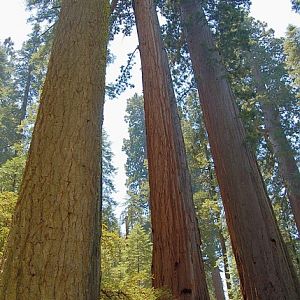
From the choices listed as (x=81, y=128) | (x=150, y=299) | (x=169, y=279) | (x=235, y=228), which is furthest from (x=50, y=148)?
(x=235, y=228)

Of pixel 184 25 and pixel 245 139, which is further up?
pixel 184 25

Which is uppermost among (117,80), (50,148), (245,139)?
(117,80)

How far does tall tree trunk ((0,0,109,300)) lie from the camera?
1.87 meters

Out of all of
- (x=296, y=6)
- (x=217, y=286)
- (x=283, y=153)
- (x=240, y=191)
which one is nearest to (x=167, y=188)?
(x=240, y=191)

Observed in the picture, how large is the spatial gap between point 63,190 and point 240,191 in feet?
16.0

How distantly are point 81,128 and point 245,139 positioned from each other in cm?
524

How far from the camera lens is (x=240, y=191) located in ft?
21.5

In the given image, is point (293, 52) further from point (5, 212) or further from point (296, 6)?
point (5, 212)

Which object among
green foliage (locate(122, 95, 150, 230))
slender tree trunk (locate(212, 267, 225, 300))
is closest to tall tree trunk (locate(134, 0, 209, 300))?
slender tree trunk (locate(212, 267, 225, 300))

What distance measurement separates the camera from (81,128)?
2.57m

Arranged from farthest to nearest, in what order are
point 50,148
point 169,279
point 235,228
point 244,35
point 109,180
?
point 109,180, point 244,35, point 235,228, point 169,279, point 50,148

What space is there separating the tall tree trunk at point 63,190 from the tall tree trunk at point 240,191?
164 inches

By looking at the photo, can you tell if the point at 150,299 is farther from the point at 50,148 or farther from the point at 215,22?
the point at 215,22

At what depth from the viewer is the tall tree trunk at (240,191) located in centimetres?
580
